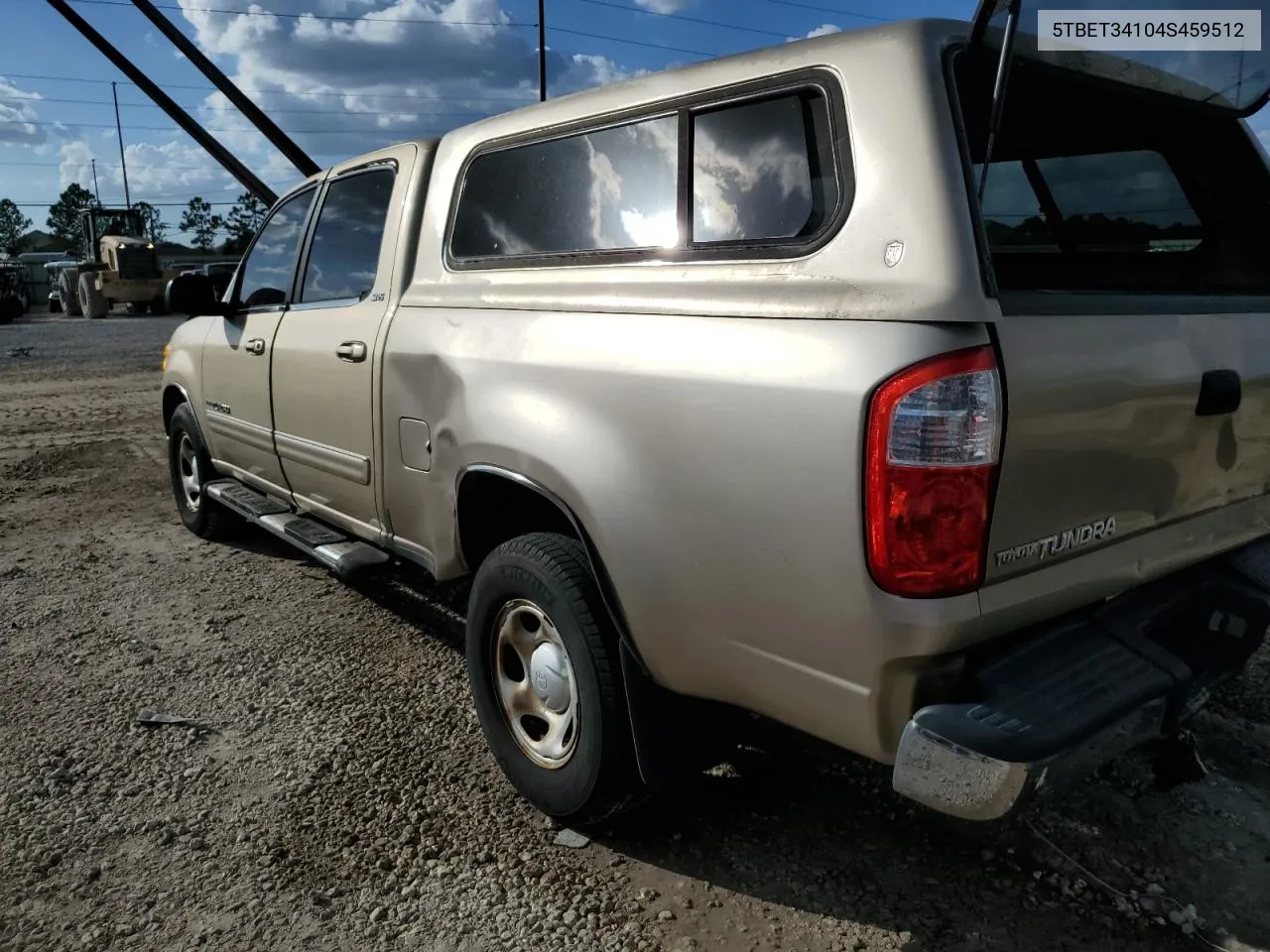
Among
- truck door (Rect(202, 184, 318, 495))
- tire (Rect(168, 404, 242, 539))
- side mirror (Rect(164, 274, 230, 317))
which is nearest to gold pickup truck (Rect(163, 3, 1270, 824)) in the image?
truck door (Rect(202, 184, 318, 495))

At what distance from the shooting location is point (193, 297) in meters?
4.63

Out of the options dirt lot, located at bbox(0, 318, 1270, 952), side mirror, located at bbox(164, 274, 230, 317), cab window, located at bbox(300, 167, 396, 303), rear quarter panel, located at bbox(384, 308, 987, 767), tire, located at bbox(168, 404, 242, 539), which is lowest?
dirt lot, located at bbox(0, 318, 1270, 952)

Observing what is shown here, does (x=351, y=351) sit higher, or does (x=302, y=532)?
(x=351, y=351)

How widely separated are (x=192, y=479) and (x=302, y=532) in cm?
211

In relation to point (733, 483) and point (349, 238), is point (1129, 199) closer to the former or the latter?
point (733, 483)

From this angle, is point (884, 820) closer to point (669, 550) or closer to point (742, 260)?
point (669, 550)

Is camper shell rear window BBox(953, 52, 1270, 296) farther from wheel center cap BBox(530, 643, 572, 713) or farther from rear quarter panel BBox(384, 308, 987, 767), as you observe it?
wheel center cap BBox(530, 643, 572, 713)

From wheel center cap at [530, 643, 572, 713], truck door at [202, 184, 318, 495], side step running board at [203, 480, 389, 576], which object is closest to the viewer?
wheel center cap at [530, 643, 572, 713]

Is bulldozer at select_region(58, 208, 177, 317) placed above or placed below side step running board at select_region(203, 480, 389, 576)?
above

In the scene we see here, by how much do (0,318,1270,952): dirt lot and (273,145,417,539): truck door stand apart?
2.52 ft

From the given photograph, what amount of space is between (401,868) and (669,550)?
123 cm

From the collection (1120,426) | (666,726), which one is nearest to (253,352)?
(666,726)

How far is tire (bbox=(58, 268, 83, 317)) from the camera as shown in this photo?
32.2m

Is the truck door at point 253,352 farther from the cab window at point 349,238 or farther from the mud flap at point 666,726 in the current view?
the mud flap at point 666,726
